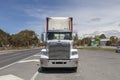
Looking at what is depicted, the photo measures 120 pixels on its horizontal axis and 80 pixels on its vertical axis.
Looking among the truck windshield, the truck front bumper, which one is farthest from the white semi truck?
the truck windshield

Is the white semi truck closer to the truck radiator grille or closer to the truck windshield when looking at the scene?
the truck radiator grille

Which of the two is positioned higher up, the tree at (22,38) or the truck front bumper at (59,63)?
the tree at (22,38)

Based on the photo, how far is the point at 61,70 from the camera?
16.2m

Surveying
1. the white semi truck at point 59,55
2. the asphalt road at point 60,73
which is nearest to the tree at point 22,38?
the asphalt road at point 60,73

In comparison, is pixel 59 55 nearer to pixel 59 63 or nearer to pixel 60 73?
pixel 59 63

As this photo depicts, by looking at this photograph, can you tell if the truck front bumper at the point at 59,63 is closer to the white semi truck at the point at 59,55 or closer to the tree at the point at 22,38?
the white semi truck at the point at 59,55

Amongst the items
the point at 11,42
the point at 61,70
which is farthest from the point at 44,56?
the point at 11,42

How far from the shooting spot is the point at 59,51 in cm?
1516

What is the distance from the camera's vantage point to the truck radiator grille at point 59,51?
49.5 ft

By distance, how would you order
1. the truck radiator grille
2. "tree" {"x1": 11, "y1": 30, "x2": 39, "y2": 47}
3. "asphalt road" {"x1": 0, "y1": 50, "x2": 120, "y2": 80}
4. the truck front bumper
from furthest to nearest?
"tree" {"x1": 11, "y1": 30, "x2": 39, "y2": 47}, the truck radiator grille, the truck front bumper, "asphalt road" {"x1": 0, "y1": 50, "x2": 120, "y2": 80}

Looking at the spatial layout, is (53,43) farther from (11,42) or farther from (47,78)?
(11,42)

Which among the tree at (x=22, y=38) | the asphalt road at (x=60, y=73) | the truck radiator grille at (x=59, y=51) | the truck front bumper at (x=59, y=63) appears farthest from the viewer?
the tree at (x=22, y=38)

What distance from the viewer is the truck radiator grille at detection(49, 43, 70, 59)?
49.5 ft

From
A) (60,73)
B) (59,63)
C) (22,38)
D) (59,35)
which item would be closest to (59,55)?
(59,63)
